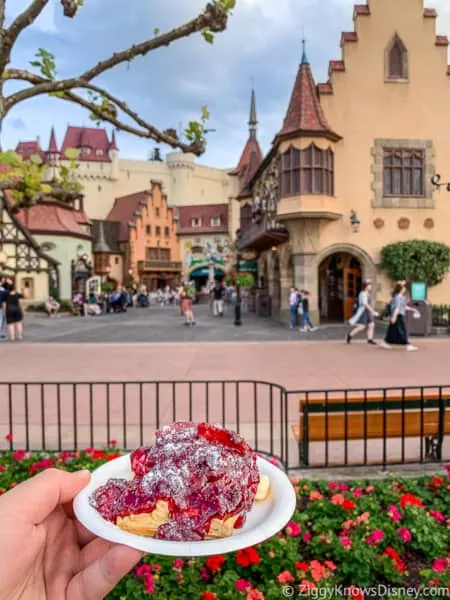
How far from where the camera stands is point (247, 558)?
3.05 m

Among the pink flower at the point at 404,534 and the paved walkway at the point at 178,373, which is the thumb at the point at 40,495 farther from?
the paved walkway at the point at 178,373

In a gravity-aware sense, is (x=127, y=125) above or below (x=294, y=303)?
above

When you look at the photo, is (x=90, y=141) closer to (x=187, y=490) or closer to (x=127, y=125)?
(x=127, y=125)

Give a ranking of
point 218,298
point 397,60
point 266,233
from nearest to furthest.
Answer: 1. point 397,60
2. point 266,233
3. point 218,298

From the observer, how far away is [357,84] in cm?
1833

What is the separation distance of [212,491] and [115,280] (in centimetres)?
5265

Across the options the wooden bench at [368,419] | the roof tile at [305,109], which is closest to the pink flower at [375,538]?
the wooden bench at [368,419]

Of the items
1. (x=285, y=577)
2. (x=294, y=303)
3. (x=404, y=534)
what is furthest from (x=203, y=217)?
(x=285, y=577)

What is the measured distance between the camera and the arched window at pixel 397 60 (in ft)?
59.9

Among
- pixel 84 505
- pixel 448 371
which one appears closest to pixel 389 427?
pixel 84 505

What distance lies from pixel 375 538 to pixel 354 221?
16.3m

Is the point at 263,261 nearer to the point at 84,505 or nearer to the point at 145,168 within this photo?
the point at 84,505

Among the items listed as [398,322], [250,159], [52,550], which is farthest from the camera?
[250,159]

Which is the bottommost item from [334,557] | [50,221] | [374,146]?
[334,557]
